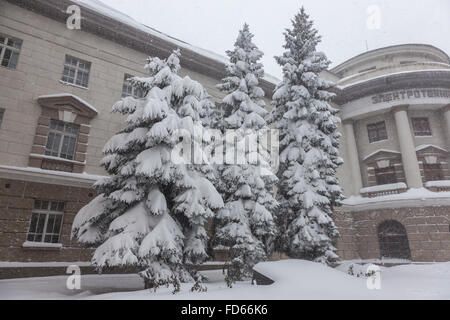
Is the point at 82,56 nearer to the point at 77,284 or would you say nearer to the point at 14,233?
the point at 14,233

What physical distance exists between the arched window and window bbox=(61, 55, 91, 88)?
72.3 ft

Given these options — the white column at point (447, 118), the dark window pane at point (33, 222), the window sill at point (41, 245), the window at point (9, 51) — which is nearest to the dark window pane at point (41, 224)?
the dark window pane at point (33, 222)

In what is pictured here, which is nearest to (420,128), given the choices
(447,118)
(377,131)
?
(447,118)

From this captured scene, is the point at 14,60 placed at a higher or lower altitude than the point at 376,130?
lower

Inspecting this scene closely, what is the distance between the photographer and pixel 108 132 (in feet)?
46.4

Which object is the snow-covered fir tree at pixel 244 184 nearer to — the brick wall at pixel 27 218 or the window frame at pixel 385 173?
the brick wall at pixel 27 218

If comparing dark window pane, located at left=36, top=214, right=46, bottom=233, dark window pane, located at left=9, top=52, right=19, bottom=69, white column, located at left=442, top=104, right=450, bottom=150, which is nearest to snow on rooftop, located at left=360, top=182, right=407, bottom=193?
white column, located at left=442, top=104, right=450, bottom=150

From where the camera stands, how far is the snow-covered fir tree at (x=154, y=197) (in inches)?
304

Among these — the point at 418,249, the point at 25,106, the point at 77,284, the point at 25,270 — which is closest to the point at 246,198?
the point at 77,284

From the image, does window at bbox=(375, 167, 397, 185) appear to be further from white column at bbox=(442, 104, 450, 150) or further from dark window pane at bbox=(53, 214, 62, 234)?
dark window pane at bbox=(53, 214, 62, 234)

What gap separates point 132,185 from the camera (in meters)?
8.76

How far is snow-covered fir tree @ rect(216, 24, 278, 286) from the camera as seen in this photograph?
35.5 ft

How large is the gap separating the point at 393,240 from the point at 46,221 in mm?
21793

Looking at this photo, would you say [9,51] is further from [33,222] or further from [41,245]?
[41,245]
